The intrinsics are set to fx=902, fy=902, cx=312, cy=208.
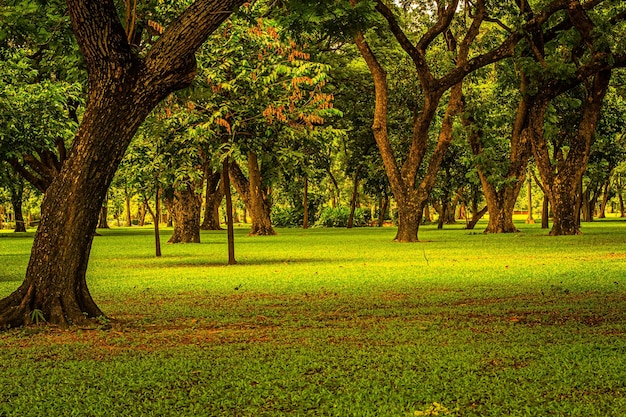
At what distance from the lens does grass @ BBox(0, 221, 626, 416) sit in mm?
5965

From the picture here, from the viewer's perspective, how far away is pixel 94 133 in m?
9.48

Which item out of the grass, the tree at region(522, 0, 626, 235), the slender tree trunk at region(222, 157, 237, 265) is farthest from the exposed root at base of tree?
the tree at region(522, 0, 626, 235)

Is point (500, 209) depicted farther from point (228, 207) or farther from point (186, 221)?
point (228, 207)

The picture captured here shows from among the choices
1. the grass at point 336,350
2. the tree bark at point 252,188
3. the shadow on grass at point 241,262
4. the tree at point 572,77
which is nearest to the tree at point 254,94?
the shadow on grass at point 241,262

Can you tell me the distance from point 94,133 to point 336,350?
3583 mm

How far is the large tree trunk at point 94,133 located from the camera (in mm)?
9461

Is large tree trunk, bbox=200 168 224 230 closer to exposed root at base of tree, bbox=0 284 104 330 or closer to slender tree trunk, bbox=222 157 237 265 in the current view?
slender tree trunk, bbox=222 157 237 265

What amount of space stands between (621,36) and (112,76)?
82.7 ft

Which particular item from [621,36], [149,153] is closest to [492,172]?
[621,36]

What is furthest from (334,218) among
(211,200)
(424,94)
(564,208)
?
(424,94)

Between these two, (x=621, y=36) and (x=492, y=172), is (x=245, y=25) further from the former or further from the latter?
(x=492, y=172)

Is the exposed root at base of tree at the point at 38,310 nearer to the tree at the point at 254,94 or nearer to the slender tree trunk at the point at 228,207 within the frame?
the tree at the point at 254,94

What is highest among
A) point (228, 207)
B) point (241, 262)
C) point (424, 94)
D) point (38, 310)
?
point (424, 94)

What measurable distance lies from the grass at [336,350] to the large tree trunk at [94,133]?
45 centimetres
